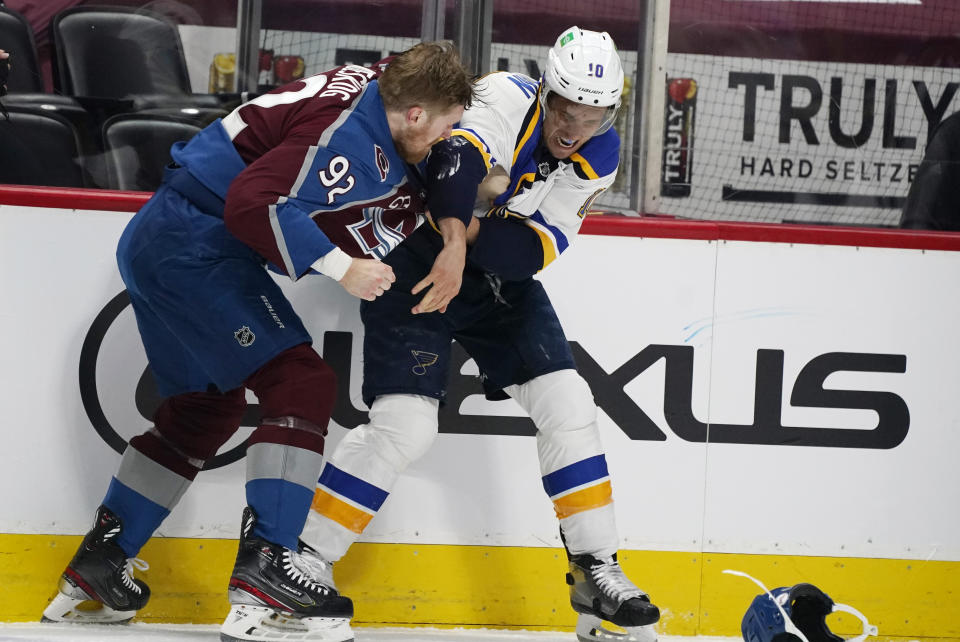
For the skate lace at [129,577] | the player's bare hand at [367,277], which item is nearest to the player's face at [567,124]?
the player's bare hand at [367,277]

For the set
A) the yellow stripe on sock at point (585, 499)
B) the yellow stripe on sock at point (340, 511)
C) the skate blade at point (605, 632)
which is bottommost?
the skate blade at point (605, 632)

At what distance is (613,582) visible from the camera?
204 centimetres

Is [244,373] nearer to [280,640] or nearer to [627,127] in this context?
[280,640]

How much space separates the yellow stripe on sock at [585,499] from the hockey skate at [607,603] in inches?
4.0

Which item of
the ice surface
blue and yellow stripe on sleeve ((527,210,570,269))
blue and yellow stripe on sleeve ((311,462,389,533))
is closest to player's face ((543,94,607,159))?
blue and yellow stripe on sleeve ((527,210,570,269))

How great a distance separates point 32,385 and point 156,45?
92 centimetres

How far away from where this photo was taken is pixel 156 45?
8.45 feet

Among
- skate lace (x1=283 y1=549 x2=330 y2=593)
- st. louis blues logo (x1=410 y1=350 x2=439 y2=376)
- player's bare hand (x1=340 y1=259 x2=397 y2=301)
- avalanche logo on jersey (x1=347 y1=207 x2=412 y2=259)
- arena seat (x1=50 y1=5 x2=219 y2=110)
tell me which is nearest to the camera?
player's bare hand (x1=340 y1=259 x2=397 y2=301)

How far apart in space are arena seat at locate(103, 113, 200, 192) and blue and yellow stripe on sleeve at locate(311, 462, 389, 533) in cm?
94

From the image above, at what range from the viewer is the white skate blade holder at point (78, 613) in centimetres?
214

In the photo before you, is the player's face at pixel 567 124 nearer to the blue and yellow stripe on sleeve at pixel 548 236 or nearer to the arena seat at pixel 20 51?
the blue and yellow stripe on sleeve at pixel 548 236

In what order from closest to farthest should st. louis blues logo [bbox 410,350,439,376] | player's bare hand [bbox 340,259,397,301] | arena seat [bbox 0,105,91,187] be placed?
player's bare hand [bbox 340,259,397,301] → st. louis blues logo [bbox 410,350,439,376] → arena seat [bbox 0,105,91,187]

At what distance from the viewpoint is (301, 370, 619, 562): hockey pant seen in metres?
2.00

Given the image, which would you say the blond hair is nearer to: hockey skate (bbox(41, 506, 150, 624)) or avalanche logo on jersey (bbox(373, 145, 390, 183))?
avalanche logo on jersey (bbox(373, 145, 390, 183))
